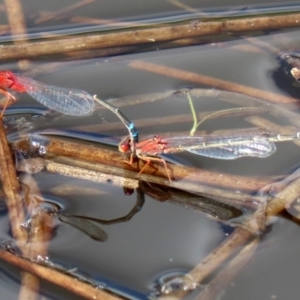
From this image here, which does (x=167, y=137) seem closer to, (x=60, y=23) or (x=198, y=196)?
(x=198, y=196)

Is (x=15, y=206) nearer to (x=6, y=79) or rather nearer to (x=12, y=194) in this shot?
(x=12, y=194)

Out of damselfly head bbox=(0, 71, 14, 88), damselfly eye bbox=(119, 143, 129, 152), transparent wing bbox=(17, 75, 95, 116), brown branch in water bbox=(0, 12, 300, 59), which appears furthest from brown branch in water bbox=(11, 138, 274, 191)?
brown branch in water bbox=(0, 12, 300, 59)

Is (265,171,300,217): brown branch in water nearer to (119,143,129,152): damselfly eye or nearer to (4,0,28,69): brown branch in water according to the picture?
(119,143,129,152): damselfly eye

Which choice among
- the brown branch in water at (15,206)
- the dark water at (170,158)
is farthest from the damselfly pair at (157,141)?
the brown branch in water at (15,206)

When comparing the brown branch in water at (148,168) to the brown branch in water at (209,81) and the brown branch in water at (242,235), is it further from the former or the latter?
the brown branch in water at (209,81)

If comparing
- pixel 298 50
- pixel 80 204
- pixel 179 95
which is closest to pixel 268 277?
pixel 80 204

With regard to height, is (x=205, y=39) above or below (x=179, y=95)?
above

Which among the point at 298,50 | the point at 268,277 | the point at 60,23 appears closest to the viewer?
the point at 268,277

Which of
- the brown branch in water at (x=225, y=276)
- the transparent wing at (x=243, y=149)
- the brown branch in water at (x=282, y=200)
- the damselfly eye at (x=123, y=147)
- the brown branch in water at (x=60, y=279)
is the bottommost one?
the brown branch in water at (x=60, y=279)
